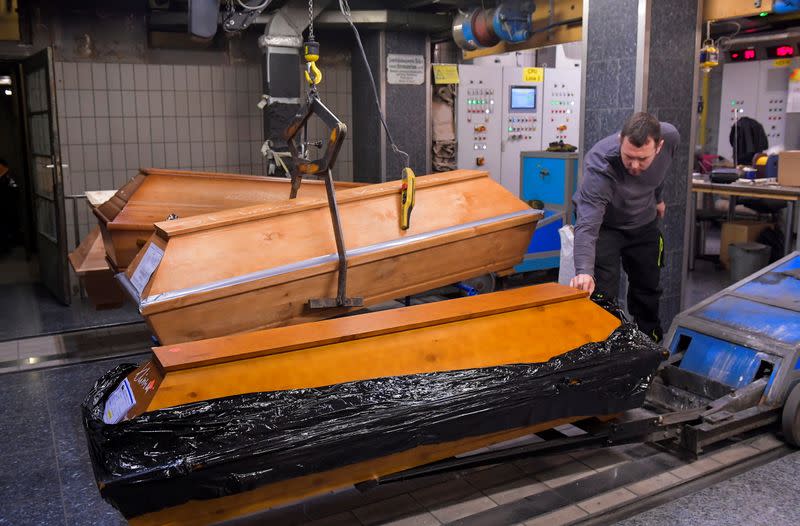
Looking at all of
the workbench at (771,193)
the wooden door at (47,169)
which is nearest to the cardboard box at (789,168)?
the workbench at (771,193)

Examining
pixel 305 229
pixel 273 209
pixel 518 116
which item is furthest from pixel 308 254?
pixel 518 116

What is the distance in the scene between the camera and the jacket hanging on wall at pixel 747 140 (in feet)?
29.1

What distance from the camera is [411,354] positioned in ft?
7.99

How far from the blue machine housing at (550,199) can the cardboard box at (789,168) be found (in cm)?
160

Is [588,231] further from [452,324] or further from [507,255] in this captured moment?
[452,324]

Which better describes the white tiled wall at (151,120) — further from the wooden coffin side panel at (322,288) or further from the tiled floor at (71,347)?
the wooden coffin side panel at (322,288)

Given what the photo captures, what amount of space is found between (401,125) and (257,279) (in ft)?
13.8

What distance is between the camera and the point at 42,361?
429cm

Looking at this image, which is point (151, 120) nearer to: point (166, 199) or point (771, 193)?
point (166, 199)

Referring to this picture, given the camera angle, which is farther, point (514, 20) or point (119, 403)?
point (514, 20)

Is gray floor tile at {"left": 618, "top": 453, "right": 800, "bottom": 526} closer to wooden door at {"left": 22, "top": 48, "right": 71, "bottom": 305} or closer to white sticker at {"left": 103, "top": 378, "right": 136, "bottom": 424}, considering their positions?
white sticker at {"left": 103, "top": 378, "right": 136, "bottom": 424}

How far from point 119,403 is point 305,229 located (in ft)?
3.54

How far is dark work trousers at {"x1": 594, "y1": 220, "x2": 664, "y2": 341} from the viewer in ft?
11.7

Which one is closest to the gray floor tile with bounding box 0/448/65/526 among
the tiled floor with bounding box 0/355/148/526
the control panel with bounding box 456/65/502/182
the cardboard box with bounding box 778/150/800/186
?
the tiled floor with bounding box 0/355/148/526
